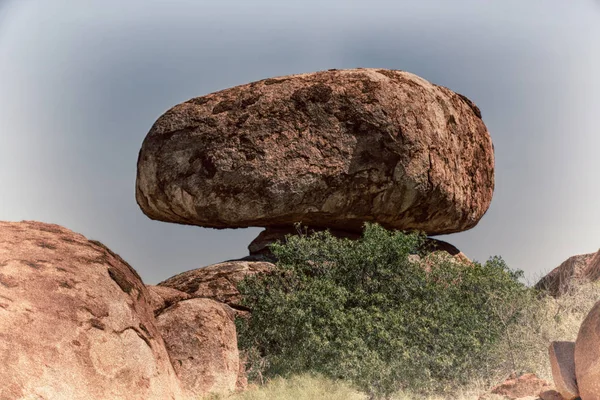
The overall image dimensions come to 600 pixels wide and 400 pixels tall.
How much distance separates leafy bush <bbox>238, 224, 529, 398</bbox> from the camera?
12570mm

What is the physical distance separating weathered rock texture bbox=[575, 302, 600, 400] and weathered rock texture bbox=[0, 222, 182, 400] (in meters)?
4.13

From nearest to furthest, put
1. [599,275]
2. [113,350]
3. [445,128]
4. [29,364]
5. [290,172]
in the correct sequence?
1. [29,364]
2. [113,350]
3. [290,172]
4. [445,128]
5. [599,275]

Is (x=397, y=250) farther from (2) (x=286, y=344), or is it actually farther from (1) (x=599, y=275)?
(1) (x=599, y=275)

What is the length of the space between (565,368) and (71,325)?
5130 mm

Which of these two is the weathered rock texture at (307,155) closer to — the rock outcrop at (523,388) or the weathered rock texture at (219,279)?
the weathered rock texture at (219,279)

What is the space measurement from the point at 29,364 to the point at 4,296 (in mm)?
673

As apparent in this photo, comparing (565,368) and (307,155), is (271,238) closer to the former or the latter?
(307,155)

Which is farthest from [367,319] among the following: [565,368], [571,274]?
[571,274]

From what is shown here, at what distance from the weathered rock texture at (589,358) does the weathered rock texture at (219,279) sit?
26.4ft

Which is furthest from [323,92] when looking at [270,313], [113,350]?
[113,350]

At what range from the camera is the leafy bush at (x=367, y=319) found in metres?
12.6

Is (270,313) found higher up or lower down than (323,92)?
lower down

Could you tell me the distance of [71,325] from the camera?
6609 mm

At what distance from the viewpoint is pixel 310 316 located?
13.0 metres
